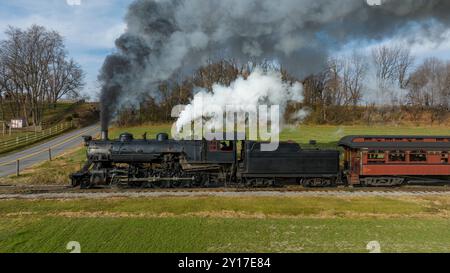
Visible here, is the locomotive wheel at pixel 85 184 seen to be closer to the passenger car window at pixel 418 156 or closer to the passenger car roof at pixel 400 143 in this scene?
the passenger car roof at pixel 400 143

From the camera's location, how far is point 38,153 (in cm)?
3516

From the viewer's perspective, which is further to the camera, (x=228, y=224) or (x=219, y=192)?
(x=219, y=192)

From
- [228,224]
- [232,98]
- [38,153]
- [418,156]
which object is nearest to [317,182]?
[418,156]

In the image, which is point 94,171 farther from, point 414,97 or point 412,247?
point 414,97

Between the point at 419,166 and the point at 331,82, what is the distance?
4005cm

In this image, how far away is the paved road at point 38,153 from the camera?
1082 inches

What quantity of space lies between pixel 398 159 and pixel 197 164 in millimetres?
9891

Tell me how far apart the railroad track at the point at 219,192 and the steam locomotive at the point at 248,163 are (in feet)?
1.84

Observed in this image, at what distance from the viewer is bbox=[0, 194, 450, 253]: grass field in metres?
10.6

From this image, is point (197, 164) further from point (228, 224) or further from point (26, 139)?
point (26, 139)

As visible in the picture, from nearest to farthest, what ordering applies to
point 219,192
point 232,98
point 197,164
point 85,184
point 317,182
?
point 219,192
point 197,164
point 85,184
point 317,182
point 232,98

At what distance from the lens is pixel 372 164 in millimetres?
18531

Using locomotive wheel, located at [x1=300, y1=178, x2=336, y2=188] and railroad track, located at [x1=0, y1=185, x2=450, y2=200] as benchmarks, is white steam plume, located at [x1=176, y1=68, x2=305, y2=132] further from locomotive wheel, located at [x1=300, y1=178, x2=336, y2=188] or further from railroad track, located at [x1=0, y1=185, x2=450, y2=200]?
locomotive wheel, located at [x1=300, y1=178, x2=336, y2=188]
